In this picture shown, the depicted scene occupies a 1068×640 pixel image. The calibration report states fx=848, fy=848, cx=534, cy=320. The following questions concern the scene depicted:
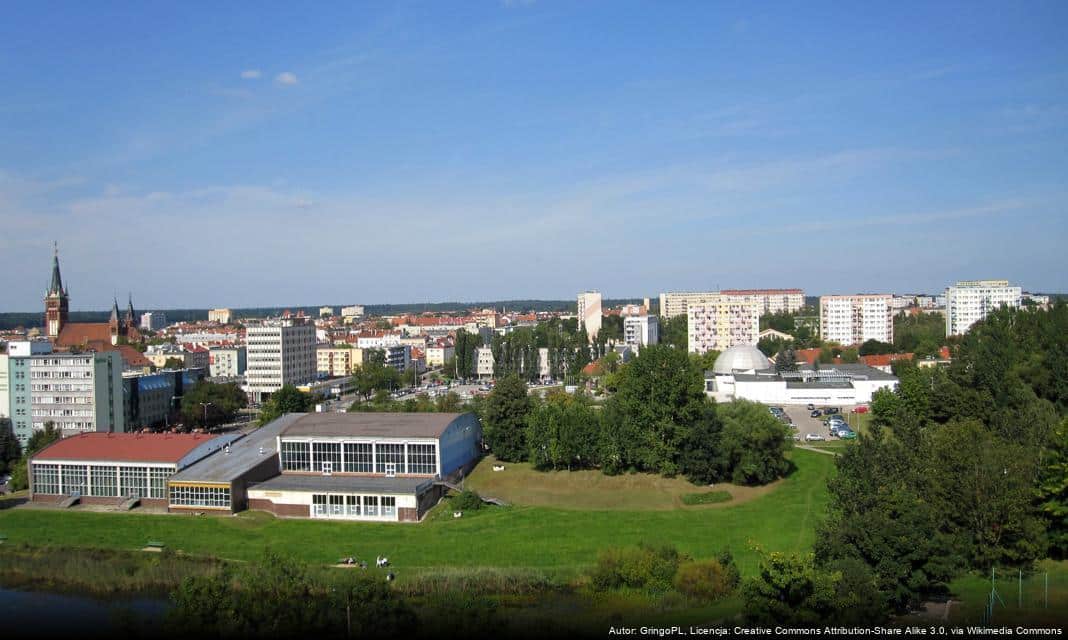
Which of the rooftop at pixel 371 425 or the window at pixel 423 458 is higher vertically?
the rooftop at pixel 371 425

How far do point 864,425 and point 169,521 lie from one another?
32115 millimetres

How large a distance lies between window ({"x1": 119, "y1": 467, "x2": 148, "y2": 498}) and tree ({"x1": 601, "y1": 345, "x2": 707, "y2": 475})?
15.5m

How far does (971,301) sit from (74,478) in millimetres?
85989

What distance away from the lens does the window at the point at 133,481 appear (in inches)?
1115

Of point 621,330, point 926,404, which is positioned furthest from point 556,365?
point 926,404

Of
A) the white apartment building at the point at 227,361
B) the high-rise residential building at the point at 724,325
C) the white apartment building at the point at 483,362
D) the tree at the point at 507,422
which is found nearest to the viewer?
the tree at the point at 507,422

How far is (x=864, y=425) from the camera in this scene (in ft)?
139

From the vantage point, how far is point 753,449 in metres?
28.8

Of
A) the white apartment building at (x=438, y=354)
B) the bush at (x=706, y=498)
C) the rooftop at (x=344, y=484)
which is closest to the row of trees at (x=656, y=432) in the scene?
the bush at (x=706, y=498)

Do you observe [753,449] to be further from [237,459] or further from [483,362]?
[483,362]

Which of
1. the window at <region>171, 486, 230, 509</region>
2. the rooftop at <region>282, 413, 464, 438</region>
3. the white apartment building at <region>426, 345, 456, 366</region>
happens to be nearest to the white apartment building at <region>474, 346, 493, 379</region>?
the white apartment building at <region>426, 345, 456, 366</region>

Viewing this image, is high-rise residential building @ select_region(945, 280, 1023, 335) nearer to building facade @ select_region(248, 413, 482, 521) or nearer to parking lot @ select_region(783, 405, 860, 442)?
parking lot @ select_region(783, 405, 860, 442)

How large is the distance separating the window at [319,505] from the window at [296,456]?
2781mm

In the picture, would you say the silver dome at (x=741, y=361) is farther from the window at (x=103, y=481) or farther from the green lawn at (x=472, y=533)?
the window at (x=103, y=481)
